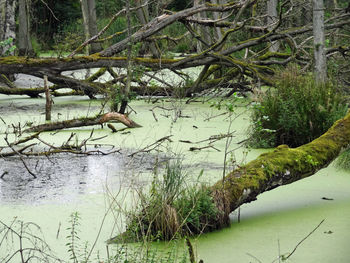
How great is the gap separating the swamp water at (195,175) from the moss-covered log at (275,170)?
0.61 feet

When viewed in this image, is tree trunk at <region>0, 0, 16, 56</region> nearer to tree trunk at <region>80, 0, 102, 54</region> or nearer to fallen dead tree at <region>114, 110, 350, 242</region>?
tree trunk at <region>80, 0, 102, 54</region>

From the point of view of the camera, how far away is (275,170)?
4766 mm

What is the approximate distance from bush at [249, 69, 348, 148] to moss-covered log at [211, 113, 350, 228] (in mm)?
1589

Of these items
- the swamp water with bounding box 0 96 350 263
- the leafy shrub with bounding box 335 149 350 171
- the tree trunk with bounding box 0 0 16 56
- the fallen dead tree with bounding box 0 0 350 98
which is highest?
the tree trunk with bounding box 0 0 16 56

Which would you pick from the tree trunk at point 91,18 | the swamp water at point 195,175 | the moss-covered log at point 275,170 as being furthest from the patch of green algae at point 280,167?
the tree trunk at point 91,18

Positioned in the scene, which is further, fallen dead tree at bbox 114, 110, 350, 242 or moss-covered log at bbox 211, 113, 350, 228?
moss-covered log at bbox 211, 113, 350, 228

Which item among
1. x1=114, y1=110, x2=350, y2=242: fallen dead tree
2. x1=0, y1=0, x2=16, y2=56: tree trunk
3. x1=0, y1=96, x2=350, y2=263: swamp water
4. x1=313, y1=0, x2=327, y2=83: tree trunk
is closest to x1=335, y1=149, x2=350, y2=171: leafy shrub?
x1=0, y1=96, x2=350, y2=263: swamp water

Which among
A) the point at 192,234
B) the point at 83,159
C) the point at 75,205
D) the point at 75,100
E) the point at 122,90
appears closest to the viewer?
the point at 192,234

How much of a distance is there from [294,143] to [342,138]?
1966 mm

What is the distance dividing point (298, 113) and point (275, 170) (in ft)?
7.88

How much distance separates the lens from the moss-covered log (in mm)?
4480

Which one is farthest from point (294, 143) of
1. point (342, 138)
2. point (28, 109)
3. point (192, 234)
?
point (28, 109)

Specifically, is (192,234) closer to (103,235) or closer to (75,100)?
(103,235)

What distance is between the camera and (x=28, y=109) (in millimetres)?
10180
